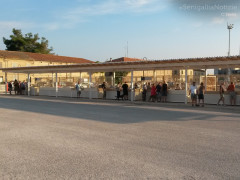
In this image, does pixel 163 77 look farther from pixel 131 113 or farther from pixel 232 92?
pixel 131 113

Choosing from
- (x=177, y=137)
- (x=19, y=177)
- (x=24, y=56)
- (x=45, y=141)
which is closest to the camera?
(x=19, y=177)

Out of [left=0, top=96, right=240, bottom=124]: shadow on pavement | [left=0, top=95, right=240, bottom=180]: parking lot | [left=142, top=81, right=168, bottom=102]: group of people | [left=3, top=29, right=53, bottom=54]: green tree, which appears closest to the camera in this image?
[left=0, top=95, right=240, bottom=180]: parking lot

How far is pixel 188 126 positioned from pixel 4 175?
644 cm

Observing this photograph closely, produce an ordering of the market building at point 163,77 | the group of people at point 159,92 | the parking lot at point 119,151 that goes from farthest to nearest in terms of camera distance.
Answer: the group of people at point 159,92, the market building at point 163,77, the parking lot at point 119,151

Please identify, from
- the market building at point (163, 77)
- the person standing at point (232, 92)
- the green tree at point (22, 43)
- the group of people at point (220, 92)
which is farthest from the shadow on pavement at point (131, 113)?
the green tree at point (22, 43)

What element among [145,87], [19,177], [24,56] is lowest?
[19,177]

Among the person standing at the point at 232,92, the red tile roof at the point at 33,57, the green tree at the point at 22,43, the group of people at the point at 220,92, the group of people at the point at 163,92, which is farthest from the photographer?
the green tree at the point at 22,43

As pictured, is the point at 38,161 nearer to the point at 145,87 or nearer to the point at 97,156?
the point at 97,156

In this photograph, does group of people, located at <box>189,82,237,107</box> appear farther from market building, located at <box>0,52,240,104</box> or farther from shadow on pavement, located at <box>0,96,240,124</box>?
shadow on pavement, located at <box>0,96,240,124</box>

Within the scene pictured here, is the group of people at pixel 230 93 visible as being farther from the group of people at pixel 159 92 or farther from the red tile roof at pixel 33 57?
the red tile roof at pixel 33 57

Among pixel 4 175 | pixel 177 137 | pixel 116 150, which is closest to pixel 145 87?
pixel 177 137

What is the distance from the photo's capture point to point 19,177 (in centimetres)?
438

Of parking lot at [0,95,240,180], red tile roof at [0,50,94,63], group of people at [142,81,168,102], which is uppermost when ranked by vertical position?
red tile roof at [0,50,94,63]

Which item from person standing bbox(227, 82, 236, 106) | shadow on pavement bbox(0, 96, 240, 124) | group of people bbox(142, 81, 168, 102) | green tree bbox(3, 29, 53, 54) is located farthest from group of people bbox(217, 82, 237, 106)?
green tree bbox(3, 29, 53, 54)
